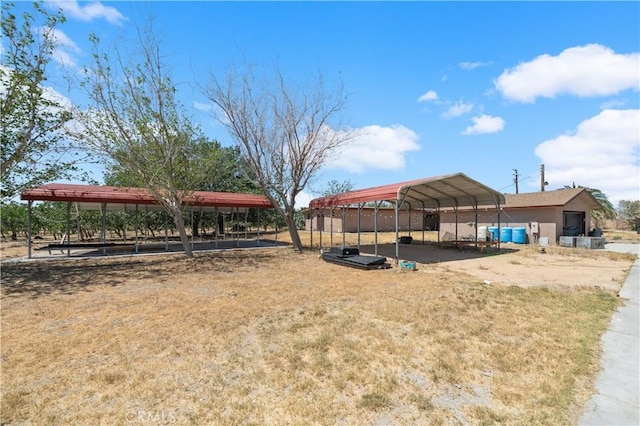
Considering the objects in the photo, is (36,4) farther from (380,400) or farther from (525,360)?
(525,360)

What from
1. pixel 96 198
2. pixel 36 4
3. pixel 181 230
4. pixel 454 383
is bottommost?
pixel 454 383

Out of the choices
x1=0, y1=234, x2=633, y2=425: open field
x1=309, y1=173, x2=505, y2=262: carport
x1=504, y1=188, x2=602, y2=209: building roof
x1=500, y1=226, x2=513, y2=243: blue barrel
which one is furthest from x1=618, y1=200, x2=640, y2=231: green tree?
x1=0, y1=234, x2=633, y2=425: open field

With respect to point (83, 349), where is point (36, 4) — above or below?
above

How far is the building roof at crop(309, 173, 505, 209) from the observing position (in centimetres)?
1192

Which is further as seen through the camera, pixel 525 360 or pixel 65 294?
pixel 65 294

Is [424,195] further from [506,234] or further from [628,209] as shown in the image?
[628,209]

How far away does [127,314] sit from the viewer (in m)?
5.39

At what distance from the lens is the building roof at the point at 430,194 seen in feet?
39.1

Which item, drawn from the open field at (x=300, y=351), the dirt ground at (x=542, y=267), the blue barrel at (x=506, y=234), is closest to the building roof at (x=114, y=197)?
the dirt ground at (x=542, y=267)

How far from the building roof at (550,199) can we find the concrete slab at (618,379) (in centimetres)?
1529

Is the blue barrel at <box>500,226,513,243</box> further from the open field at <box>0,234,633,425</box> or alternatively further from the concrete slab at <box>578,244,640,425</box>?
the concrete slab at <box>578,244,640,425</box>

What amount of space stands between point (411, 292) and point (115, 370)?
217 inches

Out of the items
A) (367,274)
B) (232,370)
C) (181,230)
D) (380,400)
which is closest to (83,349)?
(232,370)

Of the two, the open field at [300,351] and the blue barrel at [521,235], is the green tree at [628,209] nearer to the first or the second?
the blue barrel at [521,235]
